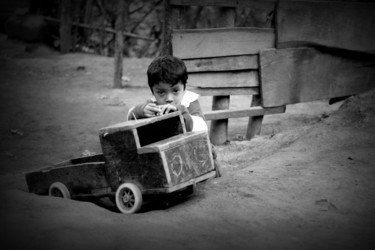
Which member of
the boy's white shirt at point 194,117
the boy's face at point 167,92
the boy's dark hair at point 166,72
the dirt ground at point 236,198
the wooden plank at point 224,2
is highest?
the wooden plank at point 224,2

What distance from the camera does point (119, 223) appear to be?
2.78m

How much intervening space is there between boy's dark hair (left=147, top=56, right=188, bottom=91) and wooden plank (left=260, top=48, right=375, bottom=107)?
2256 millimetres

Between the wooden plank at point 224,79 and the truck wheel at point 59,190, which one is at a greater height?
the wooden plank at point 224,79

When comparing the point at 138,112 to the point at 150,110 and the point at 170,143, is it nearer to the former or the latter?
the point at 150,110

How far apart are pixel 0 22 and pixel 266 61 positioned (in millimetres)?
11794

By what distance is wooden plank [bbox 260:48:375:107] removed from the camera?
576 centimetres

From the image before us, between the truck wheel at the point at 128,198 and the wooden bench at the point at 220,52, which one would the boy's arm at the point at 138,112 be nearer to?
the truck wheel at the point at 128,198

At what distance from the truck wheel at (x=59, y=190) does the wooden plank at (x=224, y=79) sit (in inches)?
97.5

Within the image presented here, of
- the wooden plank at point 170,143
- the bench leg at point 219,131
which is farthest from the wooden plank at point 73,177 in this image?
the bench leg at point 219,131

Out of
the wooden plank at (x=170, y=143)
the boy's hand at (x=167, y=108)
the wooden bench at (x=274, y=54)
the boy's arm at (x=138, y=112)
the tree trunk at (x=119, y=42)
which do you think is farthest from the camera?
the tree trunk at (x=119, y=42)

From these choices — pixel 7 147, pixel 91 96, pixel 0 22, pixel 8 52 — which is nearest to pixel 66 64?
pixel 8 52

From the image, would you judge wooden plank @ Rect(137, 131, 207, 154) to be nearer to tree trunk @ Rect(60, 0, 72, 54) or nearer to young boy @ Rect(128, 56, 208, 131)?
young boy @ Rect(128, 56, 208, 131)

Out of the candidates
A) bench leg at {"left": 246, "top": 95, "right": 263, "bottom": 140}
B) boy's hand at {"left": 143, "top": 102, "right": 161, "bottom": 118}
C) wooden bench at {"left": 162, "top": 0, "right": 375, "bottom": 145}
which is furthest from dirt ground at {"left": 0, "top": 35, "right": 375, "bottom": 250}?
boy's hand at {"left": 143, "top": 102, "right": 161, "bottom": 118}

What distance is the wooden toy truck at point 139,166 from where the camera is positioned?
300cm
